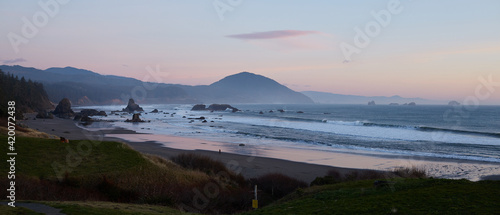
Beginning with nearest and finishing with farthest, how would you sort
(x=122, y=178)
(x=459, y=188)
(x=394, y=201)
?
(x=394, y=201), (x=459, y=188), (x=122, y=178)

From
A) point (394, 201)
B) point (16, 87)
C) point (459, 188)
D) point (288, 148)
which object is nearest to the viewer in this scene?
point (394, 201)

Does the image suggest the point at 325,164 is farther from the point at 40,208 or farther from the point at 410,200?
the point at 40,208

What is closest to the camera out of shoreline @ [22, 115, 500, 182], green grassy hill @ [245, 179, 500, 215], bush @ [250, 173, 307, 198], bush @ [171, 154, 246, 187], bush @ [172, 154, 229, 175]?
green grassy hill @ [245, 179, 500, 215]

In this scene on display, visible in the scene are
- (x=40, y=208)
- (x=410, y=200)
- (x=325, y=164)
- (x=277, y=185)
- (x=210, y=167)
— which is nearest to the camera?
(x=40, y=208)

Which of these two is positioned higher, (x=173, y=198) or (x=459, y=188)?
(x=459, y=188)

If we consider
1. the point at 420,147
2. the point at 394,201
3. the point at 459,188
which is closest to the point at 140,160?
the point at 394,201

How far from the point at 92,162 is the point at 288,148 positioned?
25.0m

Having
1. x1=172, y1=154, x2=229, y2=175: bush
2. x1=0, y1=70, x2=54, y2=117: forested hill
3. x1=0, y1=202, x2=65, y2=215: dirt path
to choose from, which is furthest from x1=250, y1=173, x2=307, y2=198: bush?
x1=0, y1=70, x2=54, y2=117: forested hill

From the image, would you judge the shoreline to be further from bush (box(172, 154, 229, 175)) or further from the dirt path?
the dirt path

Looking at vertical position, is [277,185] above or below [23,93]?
below

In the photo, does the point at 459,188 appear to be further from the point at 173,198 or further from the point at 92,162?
the point at 92,162

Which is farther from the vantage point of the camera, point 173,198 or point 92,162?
point 92,162

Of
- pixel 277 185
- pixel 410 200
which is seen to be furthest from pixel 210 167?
pixel 410 200

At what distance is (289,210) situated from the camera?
438 inches
